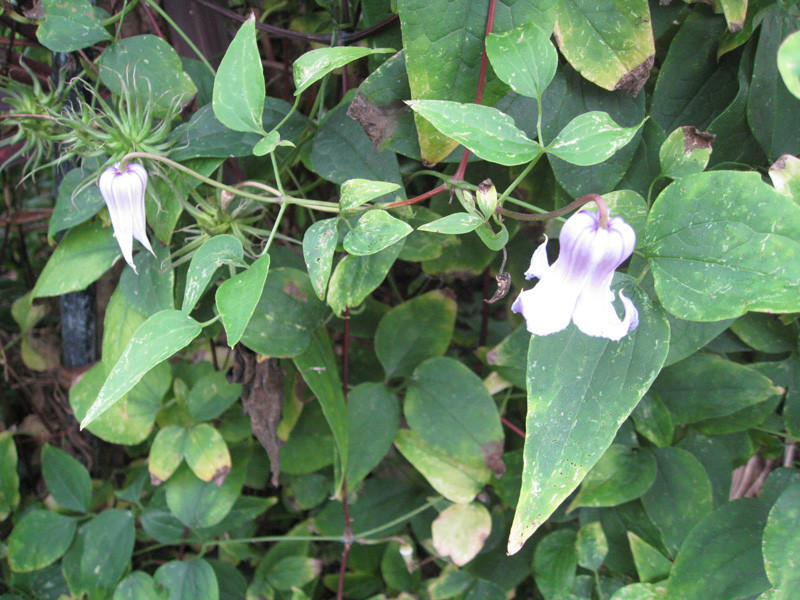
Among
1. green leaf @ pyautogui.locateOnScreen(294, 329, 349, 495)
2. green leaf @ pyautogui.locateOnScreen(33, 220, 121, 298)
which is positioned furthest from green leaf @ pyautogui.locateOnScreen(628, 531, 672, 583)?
green leaf @ pyautogui.locateOnScreen(33, 220, 121, 298)

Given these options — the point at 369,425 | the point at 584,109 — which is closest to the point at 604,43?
the point at 584,109

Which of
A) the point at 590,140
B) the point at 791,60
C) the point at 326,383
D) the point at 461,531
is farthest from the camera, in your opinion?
the point at 461,531

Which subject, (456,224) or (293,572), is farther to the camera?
(293,572)

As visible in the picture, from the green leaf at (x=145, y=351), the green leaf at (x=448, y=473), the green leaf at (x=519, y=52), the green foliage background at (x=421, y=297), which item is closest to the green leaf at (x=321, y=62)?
the green foliage background at (x=421, y=297)

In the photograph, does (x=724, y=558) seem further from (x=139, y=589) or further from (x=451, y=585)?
(x=139, y=589)

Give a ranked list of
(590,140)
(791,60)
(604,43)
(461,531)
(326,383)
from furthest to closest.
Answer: (461,531) < (326,383) < (604,43) < (590,140) < (791,60)

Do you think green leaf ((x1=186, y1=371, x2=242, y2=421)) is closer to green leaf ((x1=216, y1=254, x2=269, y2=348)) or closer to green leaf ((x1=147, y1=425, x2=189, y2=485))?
green leaf ((x1=147, y1=425, x2=189, y2=485))
